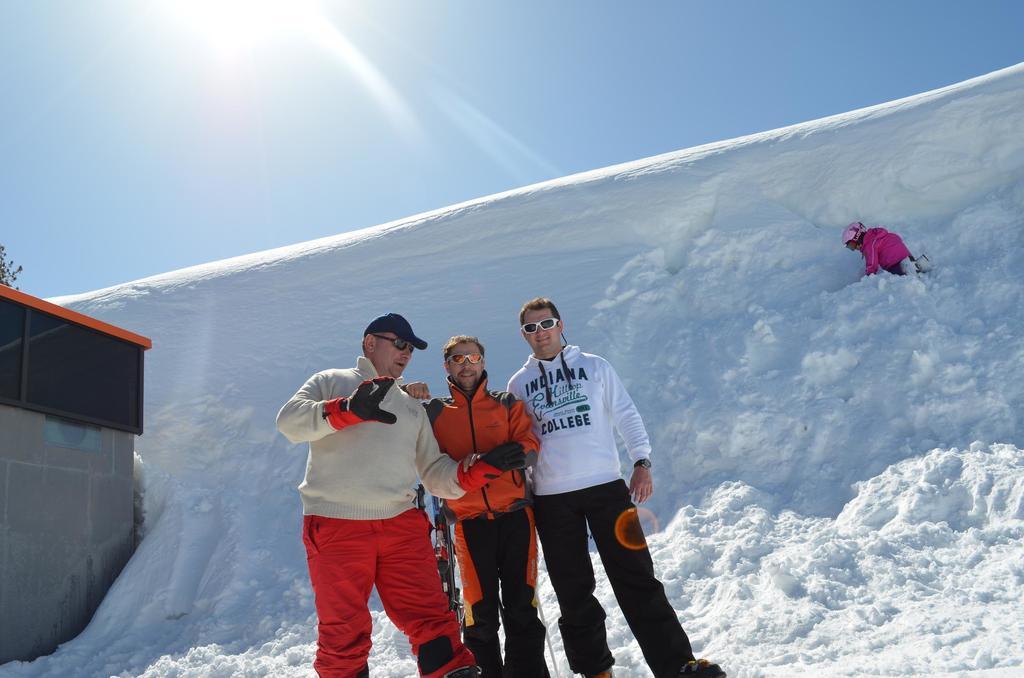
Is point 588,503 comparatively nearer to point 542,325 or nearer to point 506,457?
point 506,457

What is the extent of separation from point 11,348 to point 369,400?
4.39 metres

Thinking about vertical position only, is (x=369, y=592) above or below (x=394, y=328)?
below

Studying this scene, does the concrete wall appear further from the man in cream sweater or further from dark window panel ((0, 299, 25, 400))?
the man in cream sweater

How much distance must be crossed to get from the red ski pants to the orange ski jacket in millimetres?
351

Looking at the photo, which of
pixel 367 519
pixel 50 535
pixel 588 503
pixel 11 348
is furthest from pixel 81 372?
pixel 588 503

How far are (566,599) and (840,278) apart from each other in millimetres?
5728

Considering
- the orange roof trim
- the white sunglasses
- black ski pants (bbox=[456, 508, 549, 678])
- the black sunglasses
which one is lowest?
black ski pants (bbox=[456, 508, 549, 678])

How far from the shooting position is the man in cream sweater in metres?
3.05

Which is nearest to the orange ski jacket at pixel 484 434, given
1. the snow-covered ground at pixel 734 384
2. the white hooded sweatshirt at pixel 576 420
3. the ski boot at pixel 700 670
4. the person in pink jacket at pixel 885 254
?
the white hooded sweatshirt at pixel 576 420

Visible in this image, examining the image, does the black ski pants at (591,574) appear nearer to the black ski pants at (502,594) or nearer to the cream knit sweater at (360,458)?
the black ski pants at (502,594)

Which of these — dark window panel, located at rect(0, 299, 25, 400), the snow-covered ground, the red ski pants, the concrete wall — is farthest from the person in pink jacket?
dark window panel, located at rect(0, 299, 25, 400)

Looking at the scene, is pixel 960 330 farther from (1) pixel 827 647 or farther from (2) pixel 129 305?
(2) pixel 129 305

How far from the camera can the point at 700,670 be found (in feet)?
10.1

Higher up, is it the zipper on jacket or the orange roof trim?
the orange roof trim
